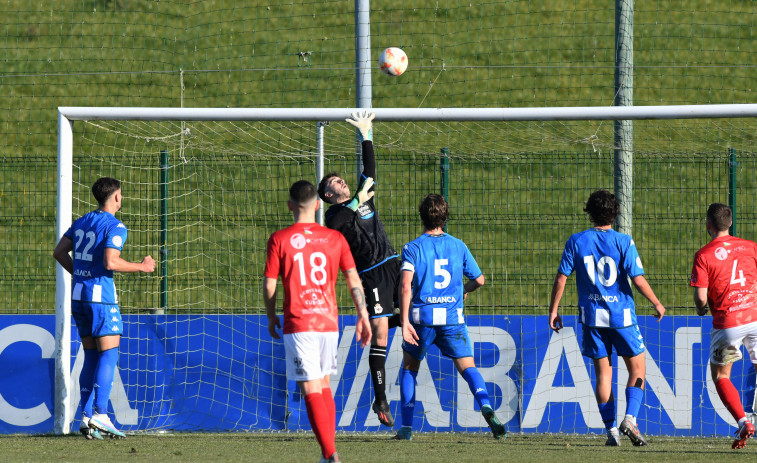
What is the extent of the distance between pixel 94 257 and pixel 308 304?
2356 mm

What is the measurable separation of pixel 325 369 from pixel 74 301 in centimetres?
255

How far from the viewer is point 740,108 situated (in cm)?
738

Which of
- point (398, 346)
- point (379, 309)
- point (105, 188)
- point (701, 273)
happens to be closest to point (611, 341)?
point (701, 273)

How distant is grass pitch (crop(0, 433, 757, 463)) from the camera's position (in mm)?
6109

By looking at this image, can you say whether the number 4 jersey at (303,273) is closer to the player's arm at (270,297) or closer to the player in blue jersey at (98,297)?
the player's arm at (270,297)

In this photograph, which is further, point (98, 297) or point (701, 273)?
point (98, 297)

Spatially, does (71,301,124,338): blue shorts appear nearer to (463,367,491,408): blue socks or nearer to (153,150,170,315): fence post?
(153,150,170,315): fence post

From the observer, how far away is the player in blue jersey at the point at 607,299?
665 cm

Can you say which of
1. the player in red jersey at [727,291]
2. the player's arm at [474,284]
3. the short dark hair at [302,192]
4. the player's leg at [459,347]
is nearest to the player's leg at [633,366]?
the player in red jersey at [727,291]

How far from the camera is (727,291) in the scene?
21.8ft

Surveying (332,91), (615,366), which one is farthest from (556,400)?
(332,91)

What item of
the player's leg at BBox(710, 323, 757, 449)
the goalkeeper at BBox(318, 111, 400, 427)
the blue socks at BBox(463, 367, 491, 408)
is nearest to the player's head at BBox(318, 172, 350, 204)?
the goalkeeper at BBox(318, 111, 400, 427)

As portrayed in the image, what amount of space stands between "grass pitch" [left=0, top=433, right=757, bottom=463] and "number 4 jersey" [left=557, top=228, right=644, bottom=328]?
929mm

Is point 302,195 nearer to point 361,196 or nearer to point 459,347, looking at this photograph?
point 361,196
